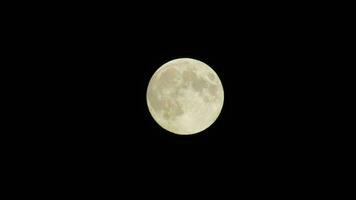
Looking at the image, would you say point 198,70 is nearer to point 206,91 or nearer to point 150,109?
point 206,91

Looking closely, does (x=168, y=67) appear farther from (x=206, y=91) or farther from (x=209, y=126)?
(x=209, y=126)

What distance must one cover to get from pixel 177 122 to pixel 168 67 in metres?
0.92

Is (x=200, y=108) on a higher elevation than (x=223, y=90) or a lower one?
lower

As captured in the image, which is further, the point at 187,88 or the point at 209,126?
the point at 209,126

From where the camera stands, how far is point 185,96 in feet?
19.5

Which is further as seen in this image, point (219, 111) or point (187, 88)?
point (219, 111)

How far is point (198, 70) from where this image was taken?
614 cm

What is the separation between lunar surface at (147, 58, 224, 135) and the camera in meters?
5.98

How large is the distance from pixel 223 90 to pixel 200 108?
61cm

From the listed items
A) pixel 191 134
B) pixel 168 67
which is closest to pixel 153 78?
pixel 168 67

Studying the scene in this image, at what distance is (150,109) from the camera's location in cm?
637

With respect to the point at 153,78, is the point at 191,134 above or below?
below

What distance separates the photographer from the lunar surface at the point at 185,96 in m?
5.98

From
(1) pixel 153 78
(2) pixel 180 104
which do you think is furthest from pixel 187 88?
(1) pixel 153 78
